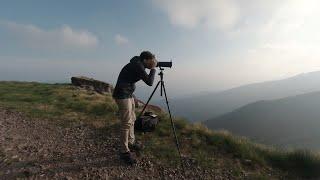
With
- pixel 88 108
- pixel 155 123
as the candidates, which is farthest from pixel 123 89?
pixel 88 108

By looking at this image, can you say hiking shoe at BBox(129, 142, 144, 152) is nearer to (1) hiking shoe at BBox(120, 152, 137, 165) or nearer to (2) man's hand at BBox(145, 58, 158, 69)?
(1) hiking shoe at BBox(120, 152, 137, 165)

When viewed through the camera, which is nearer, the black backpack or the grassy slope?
the grassy slope

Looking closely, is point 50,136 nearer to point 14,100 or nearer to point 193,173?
point 193,173

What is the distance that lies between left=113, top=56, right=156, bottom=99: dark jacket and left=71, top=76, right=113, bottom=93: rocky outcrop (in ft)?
61.8

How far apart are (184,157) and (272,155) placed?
10.5 feet

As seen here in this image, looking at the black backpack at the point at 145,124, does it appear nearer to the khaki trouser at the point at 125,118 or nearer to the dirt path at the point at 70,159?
the dirt path at the point at 70,159

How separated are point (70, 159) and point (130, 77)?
10.2 feet

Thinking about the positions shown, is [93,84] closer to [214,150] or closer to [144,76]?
[214,150]

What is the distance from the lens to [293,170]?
10070 mm

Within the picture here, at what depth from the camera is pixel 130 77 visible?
904 centimetres

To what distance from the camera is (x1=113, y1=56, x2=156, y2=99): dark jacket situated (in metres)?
8.84

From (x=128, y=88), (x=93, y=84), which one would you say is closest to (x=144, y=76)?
(x=128, y=88)

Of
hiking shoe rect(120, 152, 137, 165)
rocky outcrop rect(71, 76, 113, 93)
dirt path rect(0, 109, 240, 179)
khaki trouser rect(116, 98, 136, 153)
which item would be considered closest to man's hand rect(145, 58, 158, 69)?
khaki trouser rect(116, 98, 136, 153)

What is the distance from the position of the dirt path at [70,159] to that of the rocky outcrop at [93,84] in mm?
14946
